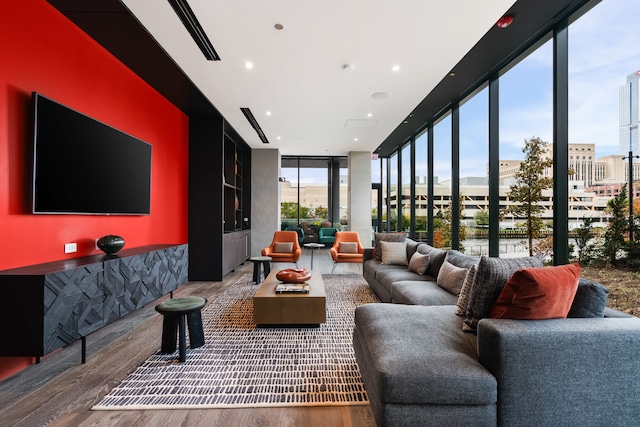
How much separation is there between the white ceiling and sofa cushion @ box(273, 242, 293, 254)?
8.42 feet

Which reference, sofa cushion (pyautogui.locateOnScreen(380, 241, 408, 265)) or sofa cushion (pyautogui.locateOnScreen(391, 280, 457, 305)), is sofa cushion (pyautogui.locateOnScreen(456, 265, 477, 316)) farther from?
sofa cushion (pyautogui.locateOnScreen(380, 241, 408, 265))

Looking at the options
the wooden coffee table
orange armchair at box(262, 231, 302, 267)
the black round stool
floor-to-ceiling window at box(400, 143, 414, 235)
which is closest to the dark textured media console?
the black round stool

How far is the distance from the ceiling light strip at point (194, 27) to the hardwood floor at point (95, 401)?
3.08m

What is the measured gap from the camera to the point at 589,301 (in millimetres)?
1683

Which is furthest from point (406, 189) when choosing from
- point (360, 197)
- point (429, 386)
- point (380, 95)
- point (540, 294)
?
point (429, 386)

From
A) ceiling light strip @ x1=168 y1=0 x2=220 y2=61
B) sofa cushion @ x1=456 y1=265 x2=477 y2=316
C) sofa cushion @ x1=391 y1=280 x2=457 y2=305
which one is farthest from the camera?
sofa cushion @ x1=391 y1=280 x2=457 y2=305

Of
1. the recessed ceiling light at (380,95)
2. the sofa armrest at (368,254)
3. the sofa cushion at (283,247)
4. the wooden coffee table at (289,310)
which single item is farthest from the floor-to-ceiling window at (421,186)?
the wooden coffee table at (289,310)

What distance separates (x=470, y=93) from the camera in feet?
14.7

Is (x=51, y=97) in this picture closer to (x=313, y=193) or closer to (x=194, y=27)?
(x=194, y=27)

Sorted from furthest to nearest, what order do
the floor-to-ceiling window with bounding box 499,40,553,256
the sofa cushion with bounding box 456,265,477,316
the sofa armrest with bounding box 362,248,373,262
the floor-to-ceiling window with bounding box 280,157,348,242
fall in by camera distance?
the floor-to-ceiling window with bounding box 280,157,348,242 → the sofa armrest with bounding box 362,248,373,262 → the floor-to-ceiling window with bounding box 499,40,553,256 → the sofa cushion with bounding box 456,265,477,316

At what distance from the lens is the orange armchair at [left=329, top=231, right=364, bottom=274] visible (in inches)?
230

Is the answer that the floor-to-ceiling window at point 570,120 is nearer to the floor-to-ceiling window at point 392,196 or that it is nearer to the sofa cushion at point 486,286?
the sofa cushion at point 486,286

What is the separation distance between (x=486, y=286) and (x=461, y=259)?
1.50 metres

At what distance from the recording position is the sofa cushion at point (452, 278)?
9.48 ft
